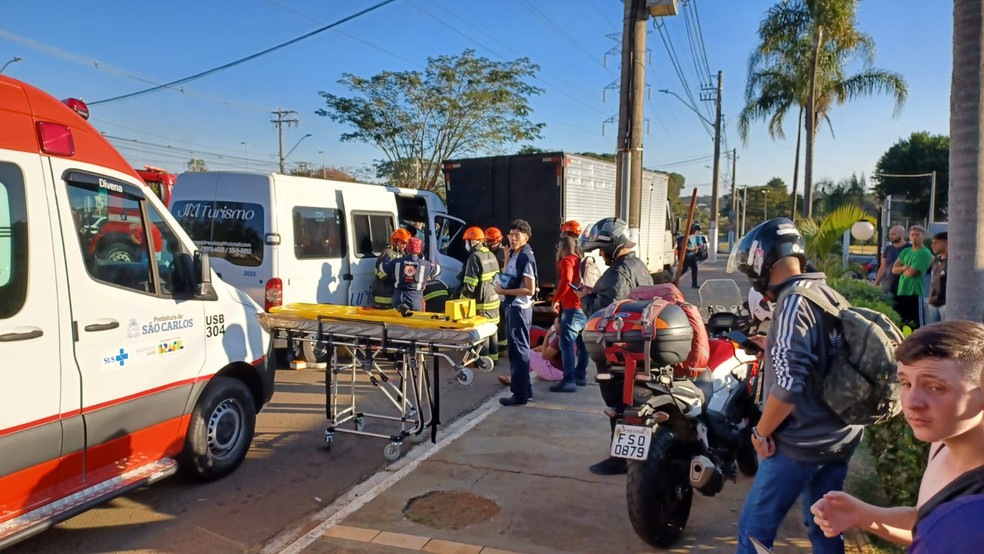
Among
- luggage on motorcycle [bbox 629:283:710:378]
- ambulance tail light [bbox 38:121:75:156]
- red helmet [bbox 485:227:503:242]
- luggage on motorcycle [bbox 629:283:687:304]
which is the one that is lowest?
luggage on motorcycle [bbox 629:283:710:378]

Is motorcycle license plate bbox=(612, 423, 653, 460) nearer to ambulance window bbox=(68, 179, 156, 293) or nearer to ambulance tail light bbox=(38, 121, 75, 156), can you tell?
ambulance window bbox=(68, 179, 156, 293)

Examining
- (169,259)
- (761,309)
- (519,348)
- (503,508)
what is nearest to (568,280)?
(519,348)

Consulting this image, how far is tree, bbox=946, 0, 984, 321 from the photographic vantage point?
11.8ft

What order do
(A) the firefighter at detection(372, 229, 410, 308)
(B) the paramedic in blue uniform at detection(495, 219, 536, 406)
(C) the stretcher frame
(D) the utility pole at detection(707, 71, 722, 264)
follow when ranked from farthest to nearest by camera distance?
(D) the utility pole at detection(707, 71, 722, 264) → (A) the firefighter at detection(372, 229, 410, 308) → (B) the paramedic in blue uniform at detection(495, 219, 536, 406) → (C) the stretcher frame

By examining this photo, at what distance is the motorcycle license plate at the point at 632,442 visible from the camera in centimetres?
343

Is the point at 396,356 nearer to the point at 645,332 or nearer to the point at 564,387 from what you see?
the point at 645,332

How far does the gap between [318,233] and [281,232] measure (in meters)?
0.70

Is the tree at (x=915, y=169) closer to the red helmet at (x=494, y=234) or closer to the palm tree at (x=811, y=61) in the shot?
the palm tree at (x=811, y=61)

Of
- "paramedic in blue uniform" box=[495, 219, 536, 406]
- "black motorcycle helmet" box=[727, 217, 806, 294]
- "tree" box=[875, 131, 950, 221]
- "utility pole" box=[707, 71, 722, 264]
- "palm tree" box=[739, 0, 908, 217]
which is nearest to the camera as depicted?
"black motorcycle helmet" box=[727, 217, 806, 294]

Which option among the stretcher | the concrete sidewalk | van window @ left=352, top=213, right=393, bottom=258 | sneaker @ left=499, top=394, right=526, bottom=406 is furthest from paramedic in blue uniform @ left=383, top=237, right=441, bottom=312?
the concrete sidewalk

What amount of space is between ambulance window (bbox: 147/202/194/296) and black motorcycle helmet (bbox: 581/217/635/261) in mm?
2971

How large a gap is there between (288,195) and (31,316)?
4.55 metres

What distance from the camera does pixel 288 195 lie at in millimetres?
7641

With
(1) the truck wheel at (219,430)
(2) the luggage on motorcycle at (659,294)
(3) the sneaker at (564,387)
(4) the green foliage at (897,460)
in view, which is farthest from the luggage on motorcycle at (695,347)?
(3) the sneaker at (564,387)
